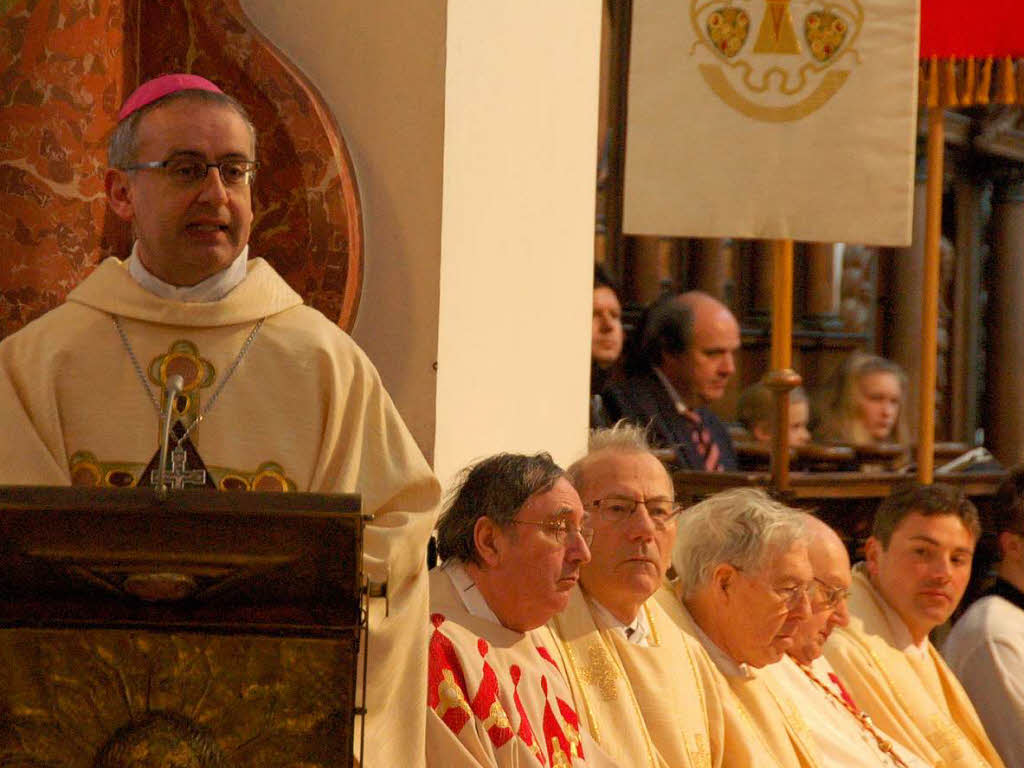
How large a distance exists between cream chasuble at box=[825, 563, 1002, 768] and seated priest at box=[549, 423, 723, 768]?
127 centimetres

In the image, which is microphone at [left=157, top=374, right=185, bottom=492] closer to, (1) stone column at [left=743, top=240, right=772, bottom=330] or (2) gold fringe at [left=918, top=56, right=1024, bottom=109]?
(2) gold fringe at [left=918, top=56, right=1024, bottom=109]

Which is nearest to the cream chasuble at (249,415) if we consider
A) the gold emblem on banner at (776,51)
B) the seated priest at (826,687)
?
the seated priest at (826,687)

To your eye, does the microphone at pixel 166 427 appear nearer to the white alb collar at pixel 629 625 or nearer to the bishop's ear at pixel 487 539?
the bishop's ear at pixel 487 539

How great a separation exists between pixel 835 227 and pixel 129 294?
3.04m

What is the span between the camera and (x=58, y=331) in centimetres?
335

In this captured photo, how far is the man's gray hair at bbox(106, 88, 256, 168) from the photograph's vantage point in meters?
3.24

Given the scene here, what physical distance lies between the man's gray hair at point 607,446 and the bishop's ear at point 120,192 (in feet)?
5.48

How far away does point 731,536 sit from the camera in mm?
5148

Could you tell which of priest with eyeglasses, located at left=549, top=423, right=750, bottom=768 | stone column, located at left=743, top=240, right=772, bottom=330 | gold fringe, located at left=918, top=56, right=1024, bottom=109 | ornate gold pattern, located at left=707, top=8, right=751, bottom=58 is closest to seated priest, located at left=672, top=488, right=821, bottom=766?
priest with eyeglasses, located at left=549, top=423, right=750, bottom=768

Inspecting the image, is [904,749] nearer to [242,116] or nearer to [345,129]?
[345,129]

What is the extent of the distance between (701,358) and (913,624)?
1.59 meters

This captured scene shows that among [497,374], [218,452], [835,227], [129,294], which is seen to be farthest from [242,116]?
[835,227]

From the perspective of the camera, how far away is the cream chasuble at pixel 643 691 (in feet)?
14.7

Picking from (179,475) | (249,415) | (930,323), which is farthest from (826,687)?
(179,475)
